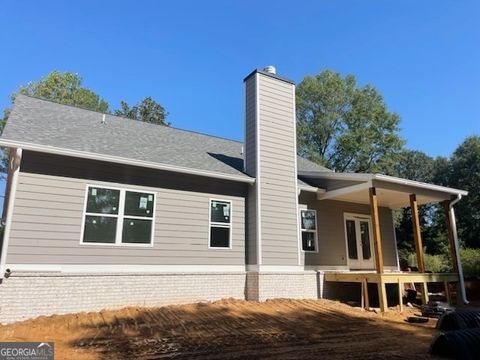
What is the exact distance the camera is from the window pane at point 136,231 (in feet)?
29.1

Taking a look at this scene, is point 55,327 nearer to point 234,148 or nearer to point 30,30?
point 234,148

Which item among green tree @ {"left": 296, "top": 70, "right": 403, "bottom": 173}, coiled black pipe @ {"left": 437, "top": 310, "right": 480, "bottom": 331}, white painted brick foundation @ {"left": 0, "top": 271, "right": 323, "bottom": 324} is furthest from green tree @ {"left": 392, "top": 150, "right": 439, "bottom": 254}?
coiled black pipe @ {"left": 437, "top": 310, "right": 480, "bottom": 331}

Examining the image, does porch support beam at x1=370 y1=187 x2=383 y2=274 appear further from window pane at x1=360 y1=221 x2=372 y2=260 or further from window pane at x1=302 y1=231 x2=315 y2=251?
window pane at x1=360 y1=221 x2=372 y2=260

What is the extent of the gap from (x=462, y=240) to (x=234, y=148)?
2492cm

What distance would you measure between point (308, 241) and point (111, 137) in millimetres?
6960

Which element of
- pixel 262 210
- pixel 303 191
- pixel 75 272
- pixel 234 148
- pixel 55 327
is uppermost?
pixel 234 148

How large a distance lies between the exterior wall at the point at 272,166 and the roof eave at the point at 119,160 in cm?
72

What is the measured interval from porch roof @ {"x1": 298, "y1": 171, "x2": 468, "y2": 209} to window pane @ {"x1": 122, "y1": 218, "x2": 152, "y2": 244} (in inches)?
236

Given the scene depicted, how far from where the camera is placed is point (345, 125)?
102 feet

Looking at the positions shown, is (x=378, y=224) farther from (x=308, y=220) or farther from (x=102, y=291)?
(x=102, y=291)

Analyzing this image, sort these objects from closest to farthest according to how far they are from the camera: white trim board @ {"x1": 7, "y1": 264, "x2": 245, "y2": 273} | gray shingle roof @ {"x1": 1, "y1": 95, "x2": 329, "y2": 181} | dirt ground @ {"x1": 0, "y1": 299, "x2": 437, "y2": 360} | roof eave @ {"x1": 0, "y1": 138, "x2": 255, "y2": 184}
A: dirt ground @ {"x1": 0, "y1": 299, "x2": 437, "y2": 360}, white trim board @ {"x1": 7, "y1": 264, "x2": 245, "y2": 273}, roof eave @ {"x1": 0, "y1": 138, "x2": 255, "y2": 184}, gray shingle roof @ {"x1": 1, "y1": 95, "x2": 329, "y2": 181}

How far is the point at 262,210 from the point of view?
10.5 meters

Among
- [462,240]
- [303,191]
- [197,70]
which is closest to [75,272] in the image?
[303,191]

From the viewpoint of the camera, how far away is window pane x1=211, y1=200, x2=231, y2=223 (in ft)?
33.9
